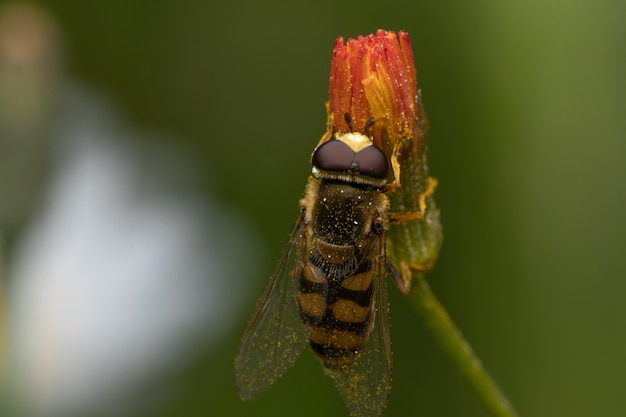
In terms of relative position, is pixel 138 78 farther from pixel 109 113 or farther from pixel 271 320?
pixel 271 320

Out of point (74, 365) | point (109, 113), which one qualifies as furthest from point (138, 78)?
point (74, 365)

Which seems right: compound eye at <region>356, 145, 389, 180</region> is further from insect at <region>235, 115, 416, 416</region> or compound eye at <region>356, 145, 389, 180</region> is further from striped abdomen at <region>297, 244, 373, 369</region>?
striped abdomen at <region>297, 244, 373, 369</region>

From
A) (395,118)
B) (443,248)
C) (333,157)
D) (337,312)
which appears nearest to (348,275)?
(337,312)

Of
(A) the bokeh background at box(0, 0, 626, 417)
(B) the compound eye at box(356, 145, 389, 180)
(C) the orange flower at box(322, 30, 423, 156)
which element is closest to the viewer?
(C) the orange flower at box(322, 30, 423, 156)

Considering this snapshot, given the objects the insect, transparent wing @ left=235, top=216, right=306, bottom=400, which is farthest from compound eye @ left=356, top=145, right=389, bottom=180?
transparent wing @ left=235, top=216, right=306, bottom=400

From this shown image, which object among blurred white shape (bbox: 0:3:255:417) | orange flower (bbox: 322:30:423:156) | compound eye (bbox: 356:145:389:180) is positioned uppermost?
orange flower (bbox: 322:30:423:156)

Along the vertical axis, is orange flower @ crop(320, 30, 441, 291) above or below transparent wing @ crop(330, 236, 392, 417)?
above

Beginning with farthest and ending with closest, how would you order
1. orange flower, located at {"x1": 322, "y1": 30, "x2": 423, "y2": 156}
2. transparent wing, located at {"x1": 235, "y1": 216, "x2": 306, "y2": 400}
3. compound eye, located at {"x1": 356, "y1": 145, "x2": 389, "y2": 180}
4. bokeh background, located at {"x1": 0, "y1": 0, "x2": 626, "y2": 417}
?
bokeh background, located at {"x1": 0, "y1": 0, "x2": 626, "y2": 417}
transparent wing, located at {"x1": 235, "y1": 216, "x2": 306, "y2": 400}
compound eye, located at {"x1": 356, "y1": 145, "x2": 389, "y2": 180}
orange flower, located at {"x1": 322, "y1": 30, "x2": 423, "y2": 156}

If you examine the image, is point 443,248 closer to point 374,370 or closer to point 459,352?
point 374,370
